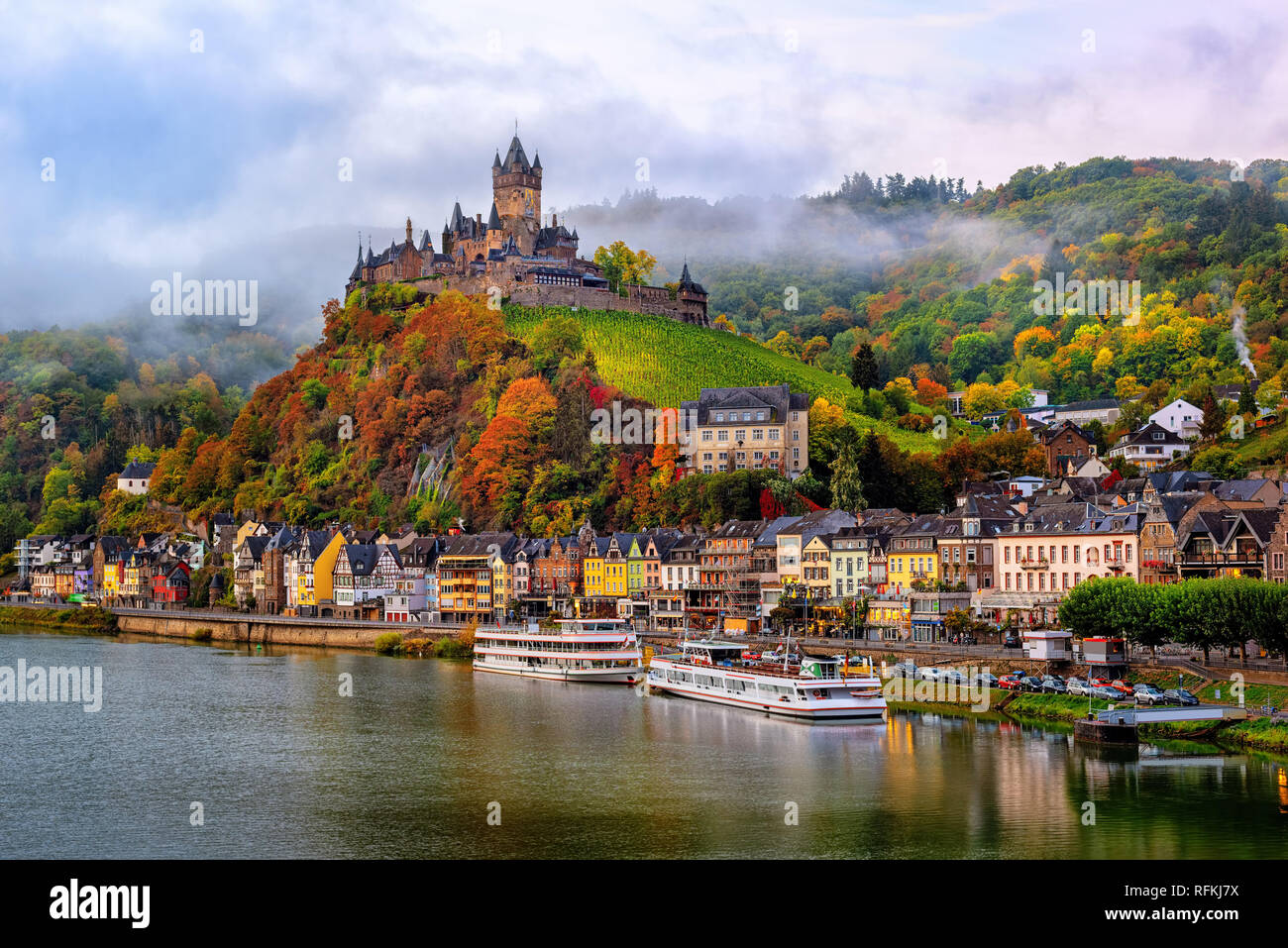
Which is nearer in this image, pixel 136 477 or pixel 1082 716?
pixel 1082 716

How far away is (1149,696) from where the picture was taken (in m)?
49.2

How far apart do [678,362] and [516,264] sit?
2238 centimetres

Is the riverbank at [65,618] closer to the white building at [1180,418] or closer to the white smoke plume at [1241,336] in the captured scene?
the white building at [1180,418]

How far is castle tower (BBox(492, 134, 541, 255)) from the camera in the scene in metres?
145

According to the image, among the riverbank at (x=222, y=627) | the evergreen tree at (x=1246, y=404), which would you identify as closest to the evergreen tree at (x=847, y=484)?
the riverbank at (x=222, y=627)

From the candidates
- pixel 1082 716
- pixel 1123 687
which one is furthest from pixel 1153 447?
pixel 1082 716

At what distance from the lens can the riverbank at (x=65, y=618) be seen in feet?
356

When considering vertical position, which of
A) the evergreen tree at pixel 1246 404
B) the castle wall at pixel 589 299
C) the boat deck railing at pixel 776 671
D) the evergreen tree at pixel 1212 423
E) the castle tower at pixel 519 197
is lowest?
the boat deck railing at pixel 776 671

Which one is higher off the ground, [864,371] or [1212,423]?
[864,371]

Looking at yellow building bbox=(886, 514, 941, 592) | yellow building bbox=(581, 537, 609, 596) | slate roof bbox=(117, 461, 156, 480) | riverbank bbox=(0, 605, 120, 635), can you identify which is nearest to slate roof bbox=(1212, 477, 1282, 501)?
yellow building bbox=(886, 514, 941, 592)

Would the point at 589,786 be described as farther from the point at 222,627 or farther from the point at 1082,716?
the point at 222,627

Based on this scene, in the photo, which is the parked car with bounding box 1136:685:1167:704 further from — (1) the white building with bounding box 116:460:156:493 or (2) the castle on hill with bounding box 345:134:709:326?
(1) the white building with bounding box 116:460:156:493

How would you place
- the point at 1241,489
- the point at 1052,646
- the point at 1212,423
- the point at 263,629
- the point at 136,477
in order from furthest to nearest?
1. the point at 136,477
2. the point at 263,629
3. the point at 1212,423
4. the point at 1241,489
5. the point at 1052,646

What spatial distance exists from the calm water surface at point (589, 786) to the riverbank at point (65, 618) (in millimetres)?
49935
